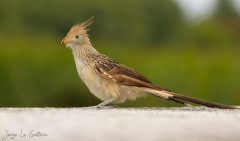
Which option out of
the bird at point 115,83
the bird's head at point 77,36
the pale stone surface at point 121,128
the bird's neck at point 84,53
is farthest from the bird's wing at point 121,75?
the pale stone surface at point 121,128

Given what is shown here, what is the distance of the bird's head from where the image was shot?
19.0 ft

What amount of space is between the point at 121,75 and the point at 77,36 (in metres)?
0.79

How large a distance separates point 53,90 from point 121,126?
5707 millimetres

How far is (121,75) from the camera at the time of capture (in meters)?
5.46

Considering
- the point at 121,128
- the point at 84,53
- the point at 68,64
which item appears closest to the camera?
the point at 121,128

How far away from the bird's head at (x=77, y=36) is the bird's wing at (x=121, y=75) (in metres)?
0.39

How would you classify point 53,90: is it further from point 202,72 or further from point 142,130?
point 142,130

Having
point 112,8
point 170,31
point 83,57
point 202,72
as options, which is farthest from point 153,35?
point 83,57

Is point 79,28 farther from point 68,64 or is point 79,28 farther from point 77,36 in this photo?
point 68,64

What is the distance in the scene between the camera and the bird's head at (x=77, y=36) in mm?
5805

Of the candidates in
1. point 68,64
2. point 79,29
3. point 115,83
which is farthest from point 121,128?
point 68,64
